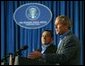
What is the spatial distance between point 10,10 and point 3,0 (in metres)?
0.22

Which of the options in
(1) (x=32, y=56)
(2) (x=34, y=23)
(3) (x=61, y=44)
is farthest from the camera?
(2) (x=34, y=23)

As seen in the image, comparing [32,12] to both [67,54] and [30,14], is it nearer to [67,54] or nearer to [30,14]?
[30,14]

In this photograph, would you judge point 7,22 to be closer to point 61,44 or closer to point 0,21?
point 0,21

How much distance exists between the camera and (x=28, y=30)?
219 inches

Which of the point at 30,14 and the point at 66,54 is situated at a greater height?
the point at 30,14

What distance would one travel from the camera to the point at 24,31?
219 inches

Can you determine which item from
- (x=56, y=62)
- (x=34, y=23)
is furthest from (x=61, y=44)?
(x=34, y=23)

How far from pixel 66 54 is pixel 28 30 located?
3313 mm

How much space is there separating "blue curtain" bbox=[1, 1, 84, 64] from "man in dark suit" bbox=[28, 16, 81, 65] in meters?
3.05

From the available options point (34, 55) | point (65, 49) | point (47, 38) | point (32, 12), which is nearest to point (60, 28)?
point (65, 49)

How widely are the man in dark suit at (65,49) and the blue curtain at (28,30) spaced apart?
10.0ft

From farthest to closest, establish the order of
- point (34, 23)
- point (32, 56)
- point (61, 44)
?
point (34, 23)
point (61, 44)
point (32, 56)

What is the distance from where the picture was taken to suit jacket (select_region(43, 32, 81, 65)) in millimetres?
2244

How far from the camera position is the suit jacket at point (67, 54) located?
7.36 ft
